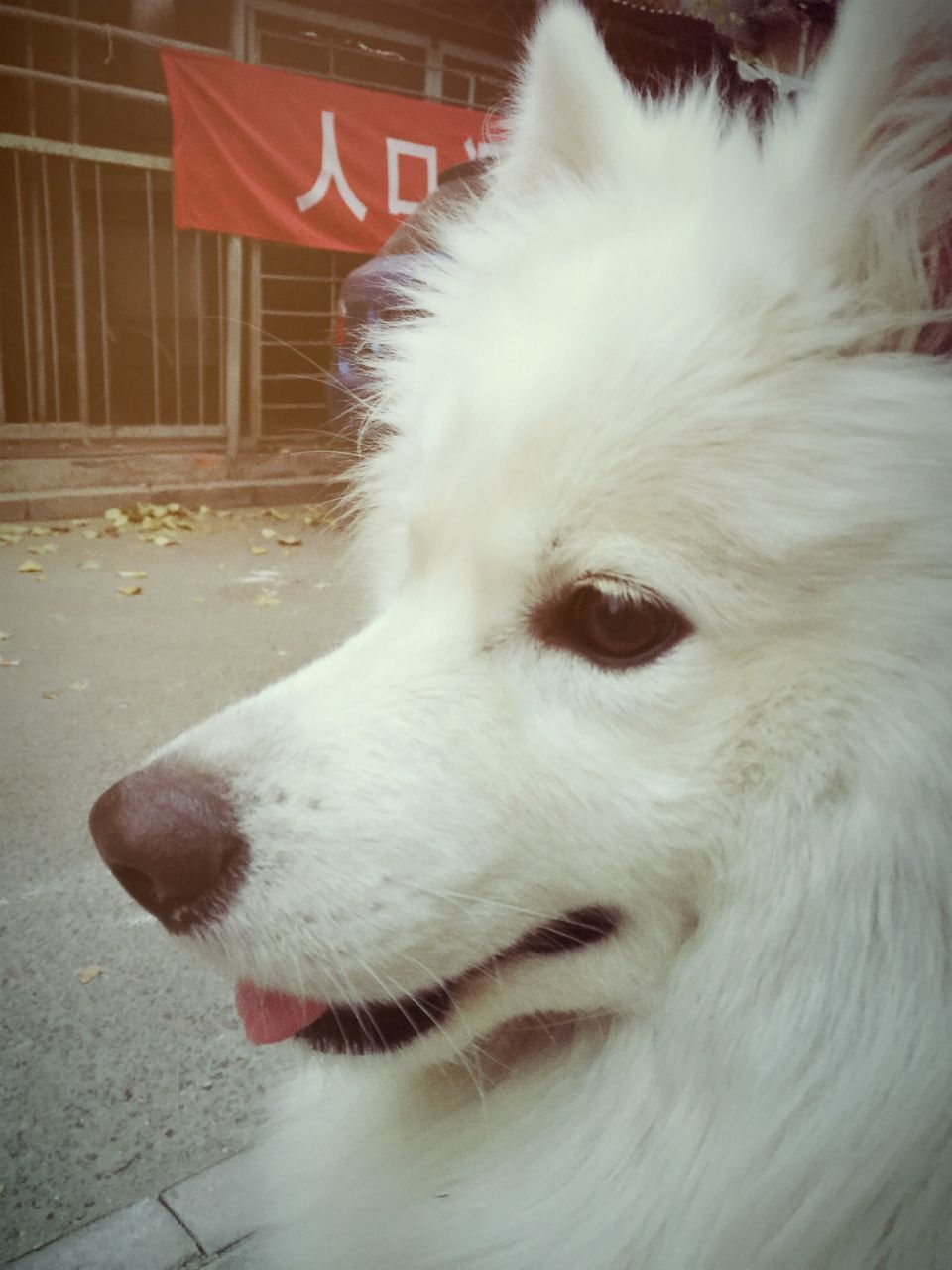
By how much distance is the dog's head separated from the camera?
1029 millimetres

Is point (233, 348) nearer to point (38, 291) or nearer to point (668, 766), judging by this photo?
point (38, 291)

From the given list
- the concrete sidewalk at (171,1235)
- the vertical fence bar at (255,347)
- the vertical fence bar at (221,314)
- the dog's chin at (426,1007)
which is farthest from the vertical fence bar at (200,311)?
the dog's chin at (426,1007)

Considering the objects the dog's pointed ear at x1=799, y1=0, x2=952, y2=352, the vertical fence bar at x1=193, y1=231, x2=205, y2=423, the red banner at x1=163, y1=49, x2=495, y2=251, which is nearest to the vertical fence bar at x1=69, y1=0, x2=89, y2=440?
the red banner at x1=163, y1=49, x2=495, y2=251

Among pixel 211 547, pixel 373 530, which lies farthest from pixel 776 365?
pixel 211 547

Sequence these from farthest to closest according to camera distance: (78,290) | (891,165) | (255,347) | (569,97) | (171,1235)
A: (255,347)
(78,290)
(171,1235)
(569,97)
(891,165)

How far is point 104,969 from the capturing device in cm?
238

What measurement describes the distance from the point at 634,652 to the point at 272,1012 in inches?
28.5

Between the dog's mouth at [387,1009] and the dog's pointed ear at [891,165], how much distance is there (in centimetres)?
82

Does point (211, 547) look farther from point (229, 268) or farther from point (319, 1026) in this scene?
point (319, 1026)

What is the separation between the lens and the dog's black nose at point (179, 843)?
1.09 metres

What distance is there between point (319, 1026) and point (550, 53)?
4.94 feet

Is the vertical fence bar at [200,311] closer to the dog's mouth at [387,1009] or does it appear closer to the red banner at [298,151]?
the red banner at [298,151]

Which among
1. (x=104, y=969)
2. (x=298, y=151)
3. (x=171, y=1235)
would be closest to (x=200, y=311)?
(x=298, y=151)

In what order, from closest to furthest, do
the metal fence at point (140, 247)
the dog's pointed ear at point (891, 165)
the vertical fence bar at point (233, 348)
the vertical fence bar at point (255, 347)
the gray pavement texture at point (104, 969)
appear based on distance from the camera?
the dog's pointed ear at point (891, 165) → the gray pavement texture at point (104, 969) → the metal fence at point (140, 247) → the vertical fence bar at point (233, 348) → the vertical fence bar at point (255, 347)
